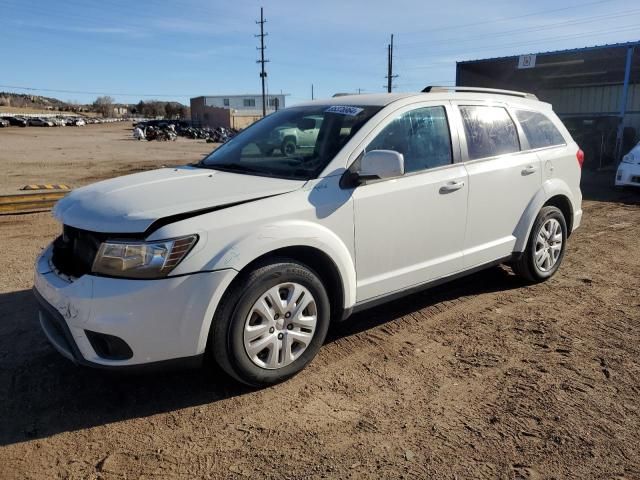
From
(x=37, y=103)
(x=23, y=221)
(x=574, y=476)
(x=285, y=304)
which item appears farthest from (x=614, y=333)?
(x=37, y=103)

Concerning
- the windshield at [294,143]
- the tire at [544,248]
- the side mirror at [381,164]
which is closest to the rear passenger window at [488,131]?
the tire at [544,248]

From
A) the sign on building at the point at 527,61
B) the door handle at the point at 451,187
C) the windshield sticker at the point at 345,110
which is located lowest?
the door handle at the point at 451,187

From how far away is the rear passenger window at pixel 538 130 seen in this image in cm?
485

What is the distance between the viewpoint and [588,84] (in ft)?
74.3

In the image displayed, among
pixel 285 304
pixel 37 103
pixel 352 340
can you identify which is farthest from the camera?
pixel 37 103

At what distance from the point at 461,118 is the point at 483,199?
685 millimetres

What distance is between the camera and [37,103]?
166 metres

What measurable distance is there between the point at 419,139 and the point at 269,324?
1.85 m

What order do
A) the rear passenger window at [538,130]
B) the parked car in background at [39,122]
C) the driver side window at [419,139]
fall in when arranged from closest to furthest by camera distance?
the driver side window at [419,139] < the rear passenger window at [538,130] < the parked car in background at [39,122]

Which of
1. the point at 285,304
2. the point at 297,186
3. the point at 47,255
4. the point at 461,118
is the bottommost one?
the point at 285,304

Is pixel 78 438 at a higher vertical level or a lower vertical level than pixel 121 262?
lower

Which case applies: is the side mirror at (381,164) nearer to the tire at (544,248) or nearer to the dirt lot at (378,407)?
the dirt lot at (378,407)

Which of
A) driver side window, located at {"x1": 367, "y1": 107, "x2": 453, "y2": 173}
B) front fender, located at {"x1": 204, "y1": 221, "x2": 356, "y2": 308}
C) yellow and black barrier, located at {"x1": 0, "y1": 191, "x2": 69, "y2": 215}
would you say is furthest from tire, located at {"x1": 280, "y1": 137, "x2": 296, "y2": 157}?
yellow and black barrier, located at {"x1": 0, "y1": 191, "x2": 69, "y2": 215}

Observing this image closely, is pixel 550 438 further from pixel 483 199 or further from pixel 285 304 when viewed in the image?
pixel 483 199
